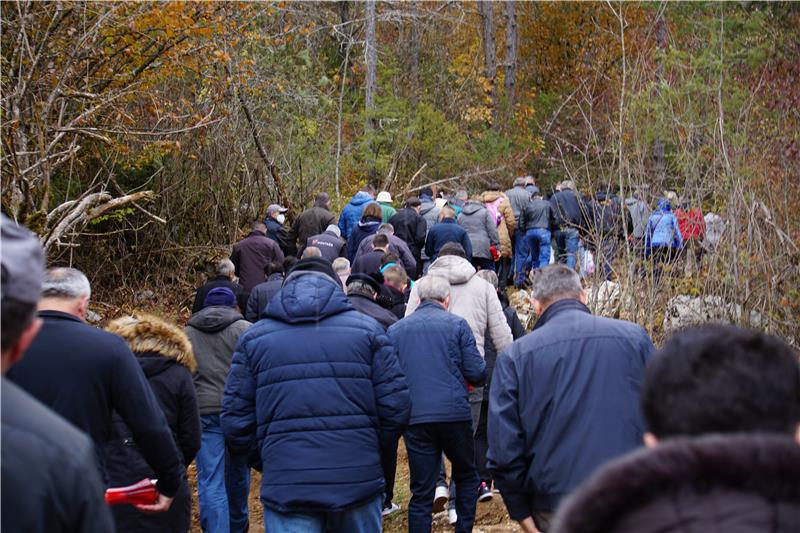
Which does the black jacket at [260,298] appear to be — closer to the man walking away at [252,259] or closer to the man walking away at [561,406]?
the man walking away at [252,259]

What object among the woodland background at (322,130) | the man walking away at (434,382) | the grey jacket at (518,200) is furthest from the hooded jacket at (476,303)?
the grey jacket at (518,200)

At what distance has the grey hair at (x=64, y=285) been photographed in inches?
169

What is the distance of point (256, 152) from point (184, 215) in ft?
7.51

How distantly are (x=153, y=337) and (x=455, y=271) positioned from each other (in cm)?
297

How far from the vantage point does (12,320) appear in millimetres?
2355

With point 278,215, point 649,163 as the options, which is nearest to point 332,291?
point 649,163

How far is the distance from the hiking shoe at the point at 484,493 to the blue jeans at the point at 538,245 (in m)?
8.21

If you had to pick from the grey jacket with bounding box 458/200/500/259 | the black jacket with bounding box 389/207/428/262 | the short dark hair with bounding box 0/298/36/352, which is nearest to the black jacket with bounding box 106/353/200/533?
Result: the short dark hair with bounding box 0/298/36/352

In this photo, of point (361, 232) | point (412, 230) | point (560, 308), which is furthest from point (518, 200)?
point (560, 308)

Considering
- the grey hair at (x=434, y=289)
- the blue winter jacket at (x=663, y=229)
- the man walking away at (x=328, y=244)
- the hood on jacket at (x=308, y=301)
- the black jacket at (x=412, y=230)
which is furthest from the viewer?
the black jacket at (x=412, y=230)

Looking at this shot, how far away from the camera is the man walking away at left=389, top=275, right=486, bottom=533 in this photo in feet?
21.9

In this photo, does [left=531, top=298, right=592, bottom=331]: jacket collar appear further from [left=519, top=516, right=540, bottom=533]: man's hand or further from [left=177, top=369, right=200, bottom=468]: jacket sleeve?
[left=177, top=369, right=200, bottom=468]: jacket sleeve

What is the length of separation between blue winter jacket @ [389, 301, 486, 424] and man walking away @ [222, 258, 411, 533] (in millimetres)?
1419

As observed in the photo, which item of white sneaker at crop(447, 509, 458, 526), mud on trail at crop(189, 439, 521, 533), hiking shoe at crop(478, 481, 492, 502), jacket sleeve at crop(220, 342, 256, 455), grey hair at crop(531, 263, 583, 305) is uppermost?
grey hair at crop(531, 263, 583, 305)
